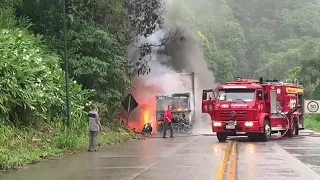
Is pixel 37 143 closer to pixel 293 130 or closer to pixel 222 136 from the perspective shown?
pixel 222 136

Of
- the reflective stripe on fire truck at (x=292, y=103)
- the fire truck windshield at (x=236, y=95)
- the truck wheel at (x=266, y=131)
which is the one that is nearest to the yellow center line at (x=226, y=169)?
the truck wheel at (x=266, y=131)

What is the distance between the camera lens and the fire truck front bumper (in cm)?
2280

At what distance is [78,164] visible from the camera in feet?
43.9

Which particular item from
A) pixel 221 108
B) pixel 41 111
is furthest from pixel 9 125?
pixel 221 108

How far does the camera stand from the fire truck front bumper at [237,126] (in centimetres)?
2280

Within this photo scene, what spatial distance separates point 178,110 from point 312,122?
50.2 feet

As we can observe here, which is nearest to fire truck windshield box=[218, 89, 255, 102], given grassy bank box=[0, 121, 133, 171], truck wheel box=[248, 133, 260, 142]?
truck wheel box=[248, 133, 260, 142]

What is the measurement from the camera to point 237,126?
2302 centimetres

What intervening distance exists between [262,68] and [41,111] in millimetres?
76277

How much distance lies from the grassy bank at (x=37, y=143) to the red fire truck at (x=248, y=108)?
6244mm

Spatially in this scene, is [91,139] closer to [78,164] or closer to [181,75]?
[78,164]

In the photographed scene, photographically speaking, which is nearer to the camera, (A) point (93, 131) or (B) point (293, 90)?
(A) point (93, 131)

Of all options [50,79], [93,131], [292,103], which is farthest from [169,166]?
[292,103]

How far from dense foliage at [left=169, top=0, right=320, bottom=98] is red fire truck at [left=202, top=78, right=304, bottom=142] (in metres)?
50.9
